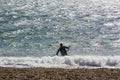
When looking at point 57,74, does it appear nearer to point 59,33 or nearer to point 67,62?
point 67,62

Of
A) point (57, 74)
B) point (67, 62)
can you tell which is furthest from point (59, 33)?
point (57, 74)

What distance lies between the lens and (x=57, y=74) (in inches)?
637

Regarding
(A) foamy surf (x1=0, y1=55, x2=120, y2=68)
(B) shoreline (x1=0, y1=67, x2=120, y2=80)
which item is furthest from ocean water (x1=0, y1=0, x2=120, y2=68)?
(B) shoreline (x1=0, y1=67, x2=120, y2=80)

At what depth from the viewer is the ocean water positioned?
22984mm

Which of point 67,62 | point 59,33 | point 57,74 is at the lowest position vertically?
point 59,33

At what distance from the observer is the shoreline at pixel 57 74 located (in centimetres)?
1552

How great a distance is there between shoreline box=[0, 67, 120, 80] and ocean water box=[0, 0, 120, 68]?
4.12 m

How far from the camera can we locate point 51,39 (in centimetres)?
3225

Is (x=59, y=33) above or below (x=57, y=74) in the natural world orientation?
below

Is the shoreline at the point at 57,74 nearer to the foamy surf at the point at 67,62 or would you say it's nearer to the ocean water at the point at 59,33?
the ocean water at the point at 59,33

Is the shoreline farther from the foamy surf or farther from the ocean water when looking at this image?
the foamy surf

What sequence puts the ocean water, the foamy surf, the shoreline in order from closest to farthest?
1. the shoreline
2. the foamy surf
3. the ocean water

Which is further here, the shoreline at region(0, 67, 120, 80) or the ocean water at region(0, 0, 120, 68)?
the ocean water at region(0, 0, 120, 68)

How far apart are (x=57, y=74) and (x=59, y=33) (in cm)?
1787
